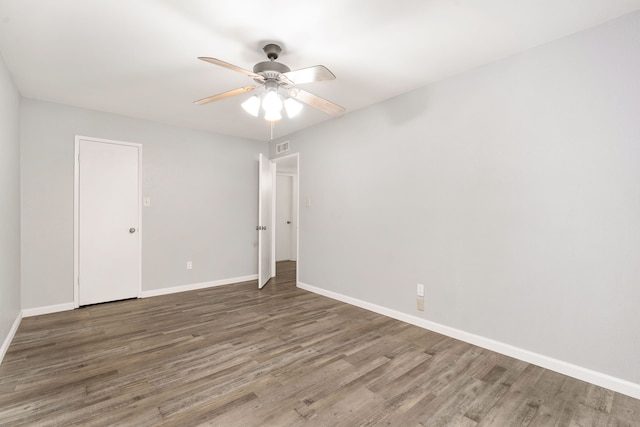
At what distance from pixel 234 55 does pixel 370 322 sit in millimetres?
2804

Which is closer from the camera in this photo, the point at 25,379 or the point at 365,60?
the point at 25,379

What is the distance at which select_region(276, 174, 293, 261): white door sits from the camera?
704 cm

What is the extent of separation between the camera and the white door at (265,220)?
447 centimetres

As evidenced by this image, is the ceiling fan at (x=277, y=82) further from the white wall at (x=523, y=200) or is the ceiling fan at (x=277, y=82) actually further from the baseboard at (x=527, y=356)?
the baseboard at (x=527, y=356)

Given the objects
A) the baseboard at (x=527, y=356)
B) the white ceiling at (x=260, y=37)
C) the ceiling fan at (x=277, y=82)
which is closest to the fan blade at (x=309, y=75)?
the ceiling fan at (x=277, y=82)

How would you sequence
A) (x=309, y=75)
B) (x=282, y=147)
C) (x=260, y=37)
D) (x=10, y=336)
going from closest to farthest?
(x=309, y=75), (x=260, y=37), (x=10, y=336), (x=282, y=147)

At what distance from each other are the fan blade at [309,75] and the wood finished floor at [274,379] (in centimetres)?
208

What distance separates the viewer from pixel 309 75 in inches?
80.2

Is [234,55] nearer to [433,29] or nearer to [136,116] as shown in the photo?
[433,29]

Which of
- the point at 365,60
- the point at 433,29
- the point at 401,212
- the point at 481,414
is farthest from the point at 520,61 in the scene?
the point at 481,414

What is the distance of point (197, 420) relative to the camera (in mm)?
1650

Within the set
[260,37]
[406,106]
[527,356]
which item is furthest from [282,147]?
[527,356]

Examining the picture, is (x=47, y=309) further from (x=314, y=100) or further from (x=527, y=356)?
(x=527, y=356)

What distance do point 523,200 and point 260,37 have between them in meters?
2.34
